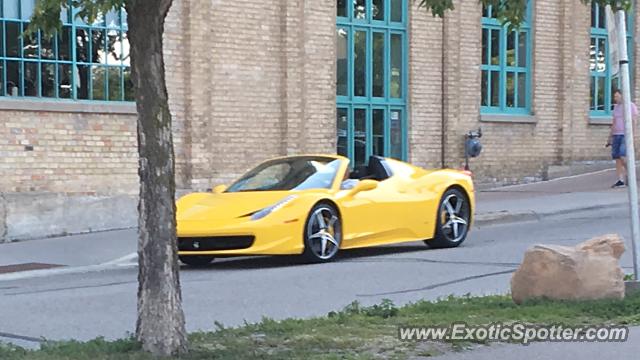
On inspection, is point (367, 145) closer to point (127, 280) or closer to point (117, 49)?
point (117, 49)

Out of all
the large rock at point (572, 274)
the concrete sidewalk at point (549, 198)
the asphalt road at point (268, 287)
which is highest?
the large rock at point (572, 274)

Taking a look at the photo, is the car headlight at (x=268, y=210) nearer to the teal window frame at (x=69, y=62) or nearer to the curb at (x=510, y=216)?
the teal window frame at (x=69, y=62)

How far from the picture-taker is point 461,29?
72.4ft

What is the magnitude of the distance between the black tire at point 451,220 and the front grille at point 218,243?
9.54 feet

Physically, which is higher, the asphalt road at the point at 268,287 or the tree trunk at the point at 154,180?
the tree trunk at the point at 154,180

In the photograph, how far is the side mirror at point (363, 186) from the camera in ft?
43.5

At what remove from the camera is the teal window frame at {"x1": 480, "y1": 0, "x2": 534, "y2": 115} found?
895 inches

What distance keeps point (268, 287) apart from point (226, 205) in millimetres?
2148

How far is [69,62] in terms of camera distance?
16656 mm

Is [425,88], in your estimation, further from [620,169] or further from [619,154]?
[620,169]

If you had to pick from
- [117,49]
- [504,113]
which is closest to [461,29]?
[504,113]

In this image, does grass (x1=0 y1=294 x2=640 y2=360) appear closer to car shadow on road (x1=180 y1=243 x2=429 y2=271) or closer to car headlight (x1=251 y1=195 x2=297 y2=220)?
car headlight (x1=251 y1=195 x2=297 y2=220)

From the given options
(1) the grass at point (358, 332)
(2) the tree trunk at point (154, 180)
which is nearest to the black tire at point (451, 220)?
(1) the grass at point (358, 332)

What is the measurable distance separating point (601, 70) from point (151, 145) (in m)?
19.9
